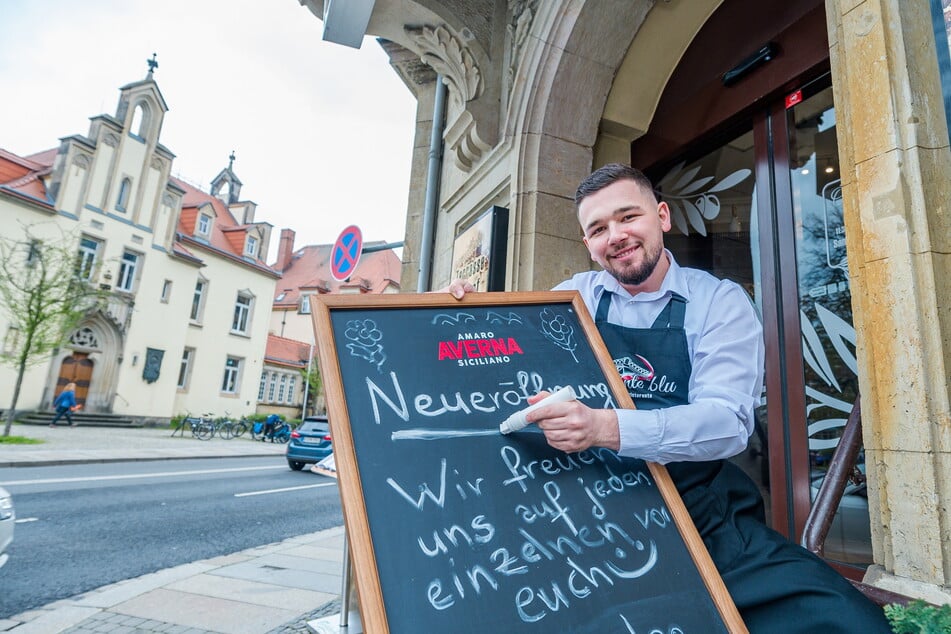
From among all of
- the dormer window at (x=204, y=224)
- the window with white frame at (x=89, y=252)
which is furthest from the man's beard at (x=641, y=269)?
the dormer window at (x=204, y=224)

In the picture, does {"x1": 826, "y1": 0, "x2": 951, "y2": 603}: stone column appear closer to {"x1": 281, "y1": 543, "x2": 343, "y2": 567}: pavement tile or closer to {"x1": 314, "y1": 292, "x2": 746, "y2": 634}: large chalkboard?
{"x1": 314, "y1": 292, "x2": 746, "y2": 634}: large chalkboard

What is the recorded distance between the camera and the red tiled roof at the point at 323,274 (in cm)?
4250

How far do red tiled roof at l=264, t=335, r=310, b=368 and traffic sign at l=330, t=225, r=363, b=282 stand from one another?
29.1 m

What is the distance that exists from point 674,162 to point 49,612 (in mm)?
5170

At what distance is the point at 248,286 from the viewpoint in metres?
30.8

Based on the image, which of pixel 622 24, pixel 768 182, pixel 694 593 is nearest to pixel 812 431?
pixel 768 182

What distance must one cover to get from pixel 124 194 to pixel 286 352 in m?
14.1

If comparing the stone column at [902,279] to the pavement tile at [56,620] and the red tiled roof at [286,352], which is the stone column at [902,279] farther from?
the red tiled roof at [286,352]

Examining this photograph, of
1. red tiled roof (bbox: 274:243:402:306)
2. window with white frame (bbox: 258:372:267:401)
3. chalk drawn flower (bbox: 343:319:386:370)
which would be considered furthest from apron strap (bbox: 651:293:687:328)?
red tiled roof (bbox: 274:243:402:306)

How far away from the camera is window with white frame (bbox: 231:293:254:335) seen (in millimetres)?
30500

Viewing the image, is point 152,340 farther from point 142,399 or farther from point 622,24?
point 622,24

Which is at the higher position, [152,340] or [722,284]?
[152,340]

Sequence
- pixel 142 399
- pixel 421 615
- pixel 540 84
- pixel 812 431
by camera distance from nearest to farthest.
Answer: pixel 421 615
pixel 812 431
pixel 540 84
pixel 142 399

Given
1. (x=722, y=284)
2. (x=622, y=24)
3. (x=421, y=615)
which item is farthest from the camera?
(x=622, y=24)
